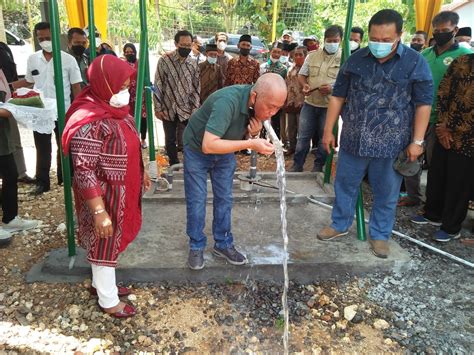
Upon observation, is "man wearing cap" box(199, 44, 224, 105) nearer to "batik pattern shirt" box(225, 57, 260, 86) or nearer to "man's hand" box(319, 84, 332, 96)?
"batik pattern shirt" box(225, 57, 260, 86)

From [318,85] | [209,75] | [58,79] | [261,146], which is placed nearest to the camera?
[261,146]

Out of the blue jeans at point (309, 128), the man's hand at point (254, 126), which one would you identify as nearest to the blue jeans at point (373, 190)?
the man's hand at point (254, 126)

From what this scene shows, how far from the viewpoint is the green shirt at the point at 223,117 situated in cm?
238

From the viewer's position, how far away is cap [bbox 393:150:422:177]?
9.89ft

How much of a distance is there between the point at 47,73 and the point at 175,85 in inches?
61.1

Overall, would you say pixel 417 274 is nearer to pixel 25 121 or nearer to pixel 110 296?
pixel 110 296

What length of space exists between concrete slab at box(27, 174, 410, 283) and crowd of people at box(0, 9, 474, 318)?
4.2 inches

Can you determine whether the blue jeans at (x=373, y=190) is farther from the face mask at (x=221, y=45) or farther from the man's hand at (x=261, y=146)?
the face mask at (x=221, y=45)

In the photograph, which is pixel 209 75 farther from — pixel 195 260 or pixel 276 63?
pixel 195 260

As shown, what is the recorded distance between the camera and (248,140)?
238cm

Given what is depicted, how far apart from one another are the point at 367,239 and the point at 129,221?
2049mm

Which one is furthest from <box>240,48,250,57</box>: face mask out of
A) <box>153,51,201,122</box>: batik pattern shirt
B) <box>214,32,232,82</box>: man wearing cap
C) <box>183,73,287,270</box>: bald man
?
<box>183,73,287,270</box>: bald man

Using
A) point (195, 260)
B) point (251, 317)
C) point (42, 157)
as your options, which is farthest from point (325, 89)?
point (42, 157)

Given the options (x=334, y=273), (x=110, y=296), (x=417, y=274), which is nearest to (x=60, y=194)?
(x=110, y=296)
